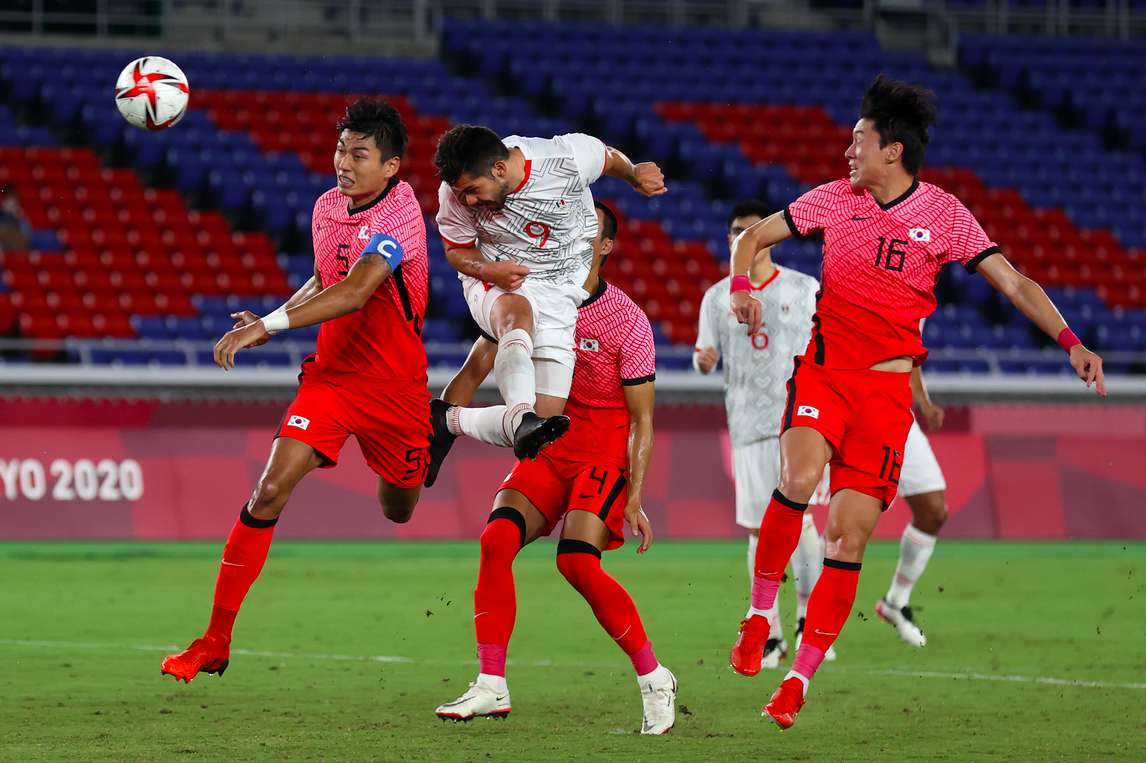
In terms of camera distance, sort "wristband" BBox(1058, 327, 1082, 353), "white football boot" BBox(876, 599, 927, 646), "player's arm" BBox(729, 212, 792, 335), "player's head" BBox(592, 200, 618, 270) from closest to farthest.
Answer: "wristband" BBox(1058, 327, 1082, 353), "player's arm" BBox(729, 212, 792, 335), "player's head" BBox(592, 200, 618, 270), "white football boot" BBox(876, 599, 927, 646)

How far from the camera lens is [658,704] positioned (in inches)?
306

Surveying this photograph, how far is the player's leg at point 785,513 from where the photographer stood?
777cm

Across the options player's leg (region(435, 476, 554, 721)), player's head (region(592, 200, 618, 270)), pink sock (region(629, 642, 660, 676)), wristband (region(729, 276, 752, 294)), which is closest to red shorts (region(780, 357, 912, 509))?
wristband (region(729, 276, 752, 294))

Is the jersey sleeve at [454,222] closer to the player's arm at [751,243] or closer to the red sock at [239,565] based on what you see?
the player's arm at [751,243]

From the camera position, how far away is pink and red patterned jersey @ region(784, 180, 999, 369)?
7875mm

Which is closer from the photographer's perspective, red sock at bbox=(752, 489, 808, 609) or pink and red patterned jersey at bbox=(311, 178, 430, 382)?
red sock at bbox=(752, 489, 808, 609)

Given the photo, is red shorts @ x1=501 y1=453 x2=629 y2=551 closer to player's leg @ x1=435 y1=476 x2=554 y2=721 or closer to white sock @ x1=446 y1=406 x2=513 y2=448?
player's leg @ x1=435 y1=476 x2=554 y2=721

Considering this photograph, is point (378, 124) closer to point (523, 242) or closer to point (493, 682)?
point (523, 242)

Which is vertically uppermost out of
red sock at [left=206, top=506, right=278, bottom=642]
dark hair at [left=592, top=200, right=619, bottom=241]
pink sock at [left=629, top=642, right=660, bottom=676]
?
dark hair at [left=592, top=200, right=619, bottom=241]

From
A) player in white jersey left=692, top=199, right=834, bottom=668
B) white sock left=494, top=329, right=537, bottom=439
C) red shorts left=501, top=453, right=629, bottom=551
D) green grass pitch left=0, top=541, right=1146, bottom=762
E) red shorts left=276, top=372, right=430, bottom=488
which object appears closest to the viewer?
green grass pitch left=0, top=541, right=1146, bottom=762

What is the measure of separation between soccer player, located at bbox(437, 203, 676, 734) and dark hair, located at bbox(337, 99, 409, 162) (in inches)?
43.2

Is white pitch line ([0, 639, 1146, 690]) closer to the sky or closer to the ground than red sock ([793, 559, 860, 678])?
closer to the ground

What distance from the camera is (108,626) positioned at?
11547 millimetres

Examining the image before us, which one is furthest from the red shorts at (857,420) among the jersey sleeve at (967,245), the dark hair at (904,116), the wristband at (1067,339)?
the dark hair at (904,116)
